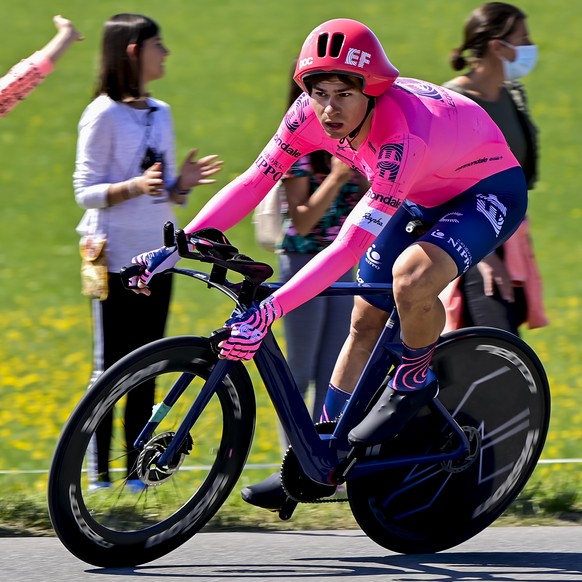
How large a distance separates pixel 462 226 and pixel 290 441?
3.18ft

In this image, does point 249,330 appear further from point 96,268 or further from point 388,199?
point 96,268

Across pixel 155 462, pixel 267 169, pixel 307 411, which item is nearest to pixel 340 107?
pixel 267 169

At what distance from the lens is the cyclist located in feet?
13.9

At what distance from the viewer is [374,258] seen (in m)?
4.79

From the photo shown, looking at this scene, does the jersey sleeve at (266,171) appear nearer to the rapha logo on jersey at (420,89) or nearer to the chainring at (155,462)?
the rapha logo on jersey at (420,89)

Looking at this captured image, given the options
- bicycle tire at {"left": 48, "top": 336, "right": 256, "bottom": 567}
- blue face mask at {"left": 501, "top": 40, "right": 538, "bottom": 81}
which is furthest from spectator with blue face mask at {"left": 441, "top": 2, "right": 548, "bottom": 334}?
bicycle tire at {"left": 48, "top": 336, "right": 256, "bottom": 567}

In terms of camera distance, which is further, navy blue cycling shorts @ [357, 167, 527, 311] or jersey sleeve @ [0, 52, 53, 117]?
jersey sleeve @ [0, 52, 53, 117]

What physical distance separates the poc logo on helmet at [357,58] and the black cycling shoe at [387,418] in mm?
1154

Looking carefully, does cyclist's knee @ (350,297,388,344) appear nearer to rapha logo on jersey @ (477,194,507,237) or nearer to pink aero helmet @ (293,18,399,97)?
rapha logo on jersey @ (477,194,507,237)

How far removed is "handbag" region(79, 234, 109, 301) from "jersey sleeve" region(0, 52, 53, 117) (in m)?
0.68

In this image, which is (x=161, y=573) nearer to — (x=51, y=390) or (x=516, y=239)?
(x=516, y=239)

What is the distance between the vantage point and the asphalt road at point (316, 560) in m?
4.42

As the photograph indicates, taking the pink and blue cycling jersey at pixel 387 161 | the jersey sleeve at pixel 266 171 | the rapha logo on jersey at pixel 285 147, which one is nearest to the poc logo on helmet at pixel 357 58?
the pink and blue cycling jersey at pixel 387 161

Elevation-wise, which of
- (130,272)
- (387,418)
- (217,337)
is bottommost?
(387,418)
